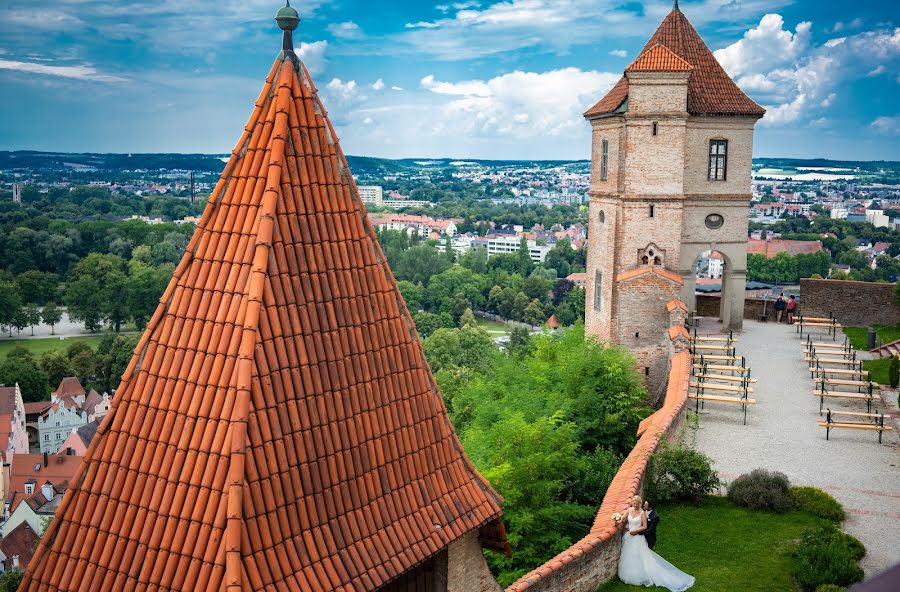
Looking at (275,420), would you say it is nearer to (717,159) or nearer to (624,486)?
(624,486)

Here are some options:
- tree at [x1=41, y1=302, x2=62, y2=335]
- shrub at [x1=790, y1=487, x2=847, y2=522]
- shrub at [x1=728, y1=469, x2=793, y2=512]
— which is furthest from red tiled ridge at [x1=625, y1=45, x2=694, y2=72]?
tree at [x1=41, y1=302, x2=62, y2=335]

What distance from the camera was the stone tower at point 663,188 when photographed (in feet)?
84.4

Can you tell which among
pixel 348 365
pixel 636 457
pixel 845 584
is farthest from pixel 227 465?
pixel 636 457

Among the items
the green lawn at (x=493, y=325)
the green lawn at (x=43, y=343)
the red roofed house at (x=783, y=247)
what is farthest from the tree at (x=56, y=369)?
the red roofed house at (x=783, y=247)

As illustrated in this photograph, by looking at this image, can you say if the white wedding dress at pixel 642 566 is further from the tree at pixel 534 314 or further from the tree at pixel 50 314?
the tree at pixel 50 314

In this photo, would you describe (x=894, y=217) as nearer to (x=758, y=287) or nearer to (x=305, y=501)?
(x=758, y=287)

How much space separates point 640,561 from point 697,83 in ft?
63.6

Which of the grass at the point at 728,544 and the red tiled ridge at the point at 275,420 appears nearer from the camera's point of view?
the red tiled ridge at the point at 275,420

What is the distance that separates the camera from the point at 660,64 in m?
25.3

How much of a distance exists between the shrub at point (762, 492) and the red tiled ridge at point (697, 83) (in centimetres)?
1474

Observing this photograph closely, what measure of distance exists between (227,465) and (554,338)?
22.9 m

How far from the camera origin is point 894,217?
8800 cm

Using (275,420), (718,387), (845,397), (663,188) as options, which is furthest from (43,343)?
(275,420)

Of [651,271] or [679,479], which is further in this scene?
[651,271]
